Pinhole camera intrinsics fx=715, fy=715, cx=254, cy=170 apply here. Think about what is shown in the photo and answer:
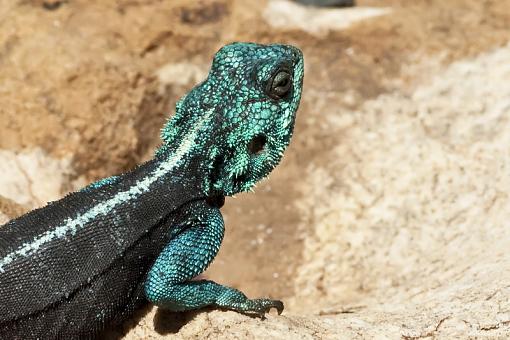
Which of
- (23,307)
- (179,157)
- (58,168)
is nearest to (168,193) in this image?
(179,157)

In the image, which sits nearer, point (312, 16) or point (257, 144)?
point (257, 144)

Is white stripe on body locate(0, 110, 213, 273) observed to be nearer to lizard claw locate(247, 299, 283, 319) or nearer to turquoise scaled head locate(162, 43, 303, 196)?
turquoise scaled head locate(162, 43, 303, 196)

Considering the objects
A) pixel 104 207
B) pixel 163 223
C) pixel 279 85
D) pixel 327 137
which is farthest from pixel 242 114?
pixel 327 137

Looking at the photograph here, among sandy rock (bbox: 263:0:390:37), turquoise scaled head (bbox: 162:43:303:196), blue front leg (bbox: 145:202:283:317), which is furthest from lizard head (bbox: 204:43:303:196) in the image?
sandy rock (bbox: 263:0:390:37)

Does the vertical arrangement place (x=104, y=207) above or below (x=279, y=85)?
below

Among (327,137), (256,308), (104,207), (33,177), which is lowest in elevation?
(256,308)

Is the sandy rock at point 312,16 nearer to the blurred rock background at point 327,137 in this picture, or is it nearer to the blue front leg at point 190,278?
the blurred rock background at point 327,137

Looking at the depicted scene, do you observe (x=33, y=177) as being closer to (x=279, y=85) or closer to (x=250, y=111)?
(x=250, y=111)
